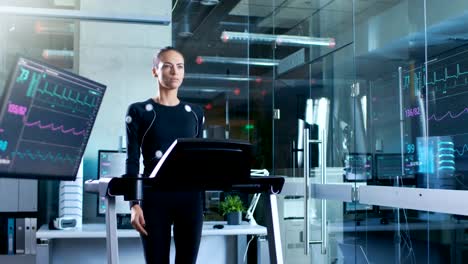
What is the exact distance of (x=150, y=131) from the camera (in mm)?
2377

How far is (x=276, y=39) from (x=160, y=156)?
339 centimetres

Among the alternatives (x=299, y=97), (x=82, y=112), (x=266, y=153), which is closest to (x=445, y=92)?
(x=299, y=97)

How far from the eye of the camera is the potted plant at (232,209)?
4.71 m

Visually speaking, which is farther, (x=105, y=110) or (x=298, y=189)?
(x=105, y=110)

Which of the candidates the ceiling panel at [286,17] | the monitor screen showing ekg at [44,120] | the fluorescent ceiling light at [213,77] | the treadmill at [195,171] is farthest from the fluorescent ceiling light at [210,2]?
the treadmill at [195,171]

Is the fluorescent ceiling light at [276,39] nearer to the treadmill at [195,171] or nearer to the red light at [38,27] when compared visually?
the red light at [38,27]

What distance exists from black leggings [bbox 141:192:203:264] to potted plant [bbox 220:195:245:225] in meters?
2.35

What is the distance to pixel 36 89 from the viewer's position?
93.7 inches

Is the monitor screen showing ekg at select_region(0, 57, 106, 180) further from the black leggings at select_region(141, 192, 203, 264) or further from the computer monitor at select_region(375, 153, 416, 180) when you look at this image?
the computer monitor at select_region(375, 153, 416, 180)

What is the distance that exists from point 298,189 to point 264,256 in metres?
0.59

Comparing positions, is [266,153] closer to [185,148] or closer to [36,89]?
[36,89]

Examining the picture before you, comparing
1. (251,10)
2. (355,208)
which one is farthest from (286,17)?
(355,208)

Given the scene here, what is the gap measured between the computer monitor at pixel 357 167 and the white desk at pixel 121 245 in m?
0.77

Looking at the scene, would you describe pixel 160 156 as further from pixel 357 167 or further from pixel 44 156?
pixel 357 167
